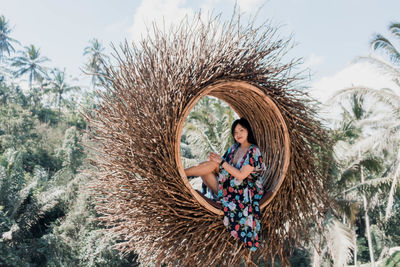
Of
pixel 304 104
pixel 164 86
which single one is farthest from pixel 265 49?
pixel 164 86

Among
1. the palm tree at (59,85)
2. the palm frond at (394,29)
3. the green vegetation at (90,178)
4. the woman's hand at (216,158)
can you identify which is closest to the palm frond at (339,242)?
the green vegetation at (90,178)

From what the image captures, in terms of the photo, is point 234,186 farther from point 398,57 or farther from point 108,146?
point 398,57

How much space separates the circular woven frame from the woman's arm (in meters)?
0.21

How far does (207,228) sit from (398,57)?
7933 millimetres

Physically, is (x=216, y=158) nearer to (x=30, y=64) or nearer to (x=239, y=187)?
(x=239, y=187)

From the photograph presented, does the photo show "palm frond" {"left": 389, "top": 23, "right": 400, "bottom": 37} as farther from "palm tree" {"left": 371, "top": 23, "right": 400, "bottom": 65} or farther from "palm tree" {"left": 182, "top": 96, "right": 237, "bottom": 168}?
"palm tree" {"left": 182, "top": 96, "right": 237, "bottom": 168}

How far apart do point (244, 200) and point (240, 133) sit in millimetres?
475

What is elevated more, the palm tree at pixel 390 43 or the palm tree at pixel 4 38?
the palm tree at pixel 4 38

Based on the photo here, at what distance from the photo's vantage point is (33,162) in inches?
744

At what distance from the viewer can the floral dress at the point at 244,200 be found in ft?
6.24

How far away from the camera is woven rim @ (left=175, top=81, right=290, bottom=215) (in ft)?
6.54

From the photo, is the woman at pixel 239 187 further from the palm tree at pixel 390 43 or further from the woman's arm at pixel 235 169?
the palm tree at pixel 390 43

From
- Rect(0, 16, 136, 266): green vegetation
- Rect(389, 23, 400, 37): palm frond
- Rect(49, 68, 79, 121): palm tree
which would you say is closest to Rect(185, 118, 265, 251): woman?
Rect(0, 16, 136, 266): green vegetation

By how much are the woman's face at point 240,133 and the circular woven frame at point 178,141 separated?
0.17 metres
